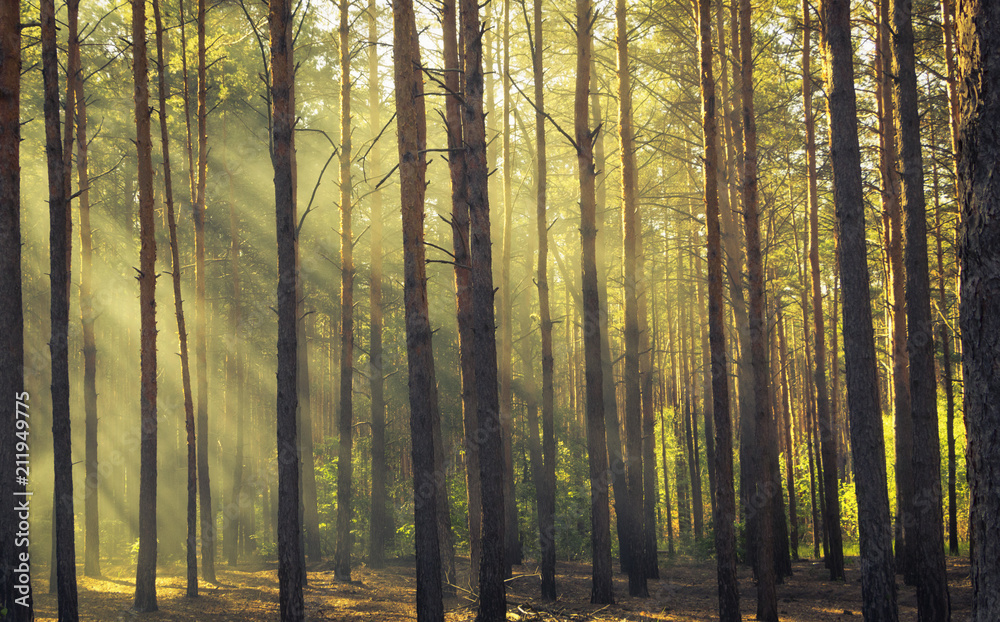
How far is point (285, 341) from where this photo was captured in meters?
8.71

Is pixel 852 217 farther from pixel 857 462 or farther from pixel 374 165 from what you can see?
pixel 374 165

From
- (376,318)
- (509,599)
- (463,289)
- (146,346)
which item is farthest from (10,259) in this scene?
(509,599)

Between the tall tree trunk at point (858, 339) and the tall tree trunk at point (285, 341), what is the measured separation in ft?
22.8

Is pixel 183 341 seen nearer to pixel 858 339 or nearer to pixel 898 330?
pixel 858 339

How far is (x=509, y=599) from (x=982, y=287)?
9555 mm

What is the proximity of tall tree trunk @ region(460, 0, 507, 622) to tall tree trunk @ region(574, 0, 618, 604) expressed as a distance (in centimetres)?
237

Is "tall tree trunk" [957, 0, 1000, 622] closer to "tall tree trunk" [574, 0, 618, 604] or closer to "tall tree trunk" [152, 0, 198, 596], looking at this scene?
"tall tree trunk" [574, 0, 618, 604]

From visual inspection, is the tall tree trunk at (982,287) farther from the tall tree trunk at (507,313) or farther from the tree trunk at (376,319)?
the tree trunk at (376,319)

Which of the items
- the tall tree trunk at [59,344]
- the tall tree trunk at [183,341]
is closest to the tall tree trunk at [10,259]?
the tall tree trunk at [59,344]

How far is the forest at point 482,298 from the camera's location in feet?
25.8

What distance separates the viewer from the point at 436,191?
21.5m

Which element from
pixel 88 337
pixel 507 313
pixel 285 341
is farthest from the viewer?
pixel 507 313

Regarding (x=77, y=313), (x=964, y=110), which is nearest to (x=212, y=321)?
(x=77, y=313)

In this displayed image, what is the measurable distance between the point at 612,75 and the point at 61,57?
16069mm
